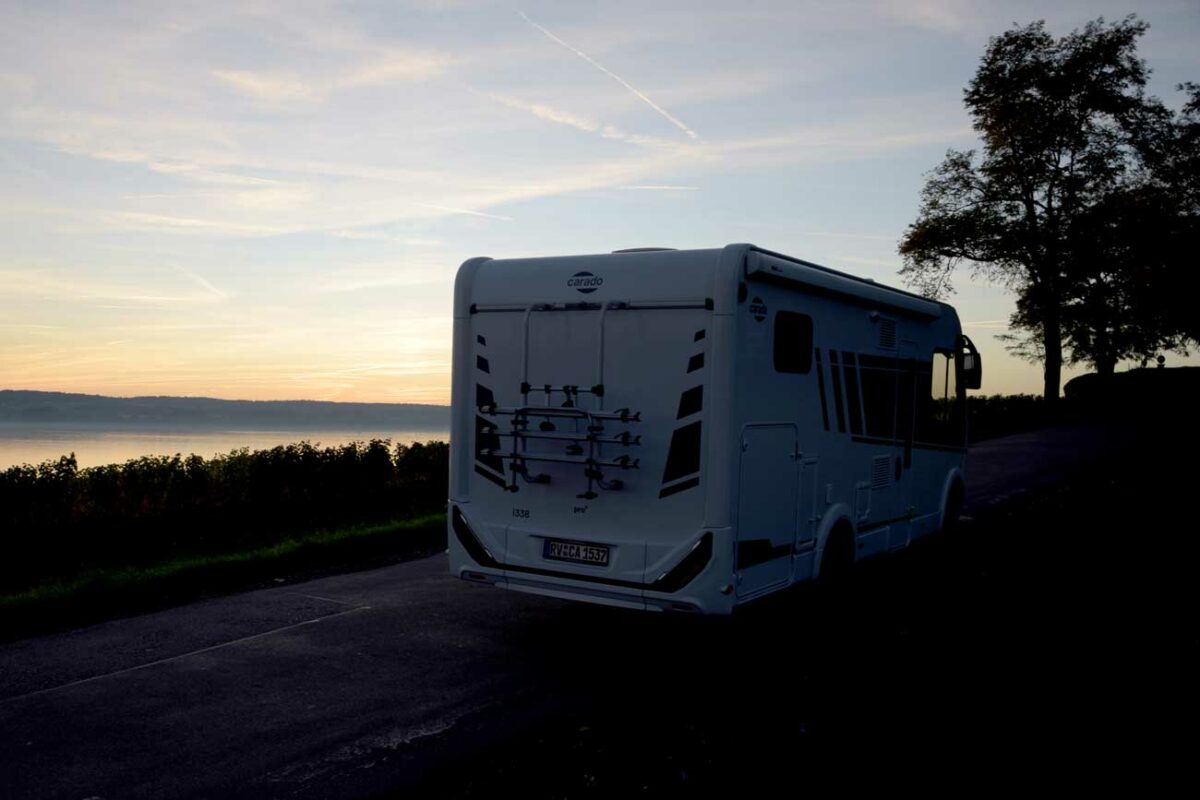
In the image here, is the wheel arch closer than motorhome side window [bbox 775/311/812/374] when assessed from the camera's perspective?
No

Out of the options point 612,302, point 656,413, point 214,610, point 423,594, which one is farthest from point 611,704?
point 214,610

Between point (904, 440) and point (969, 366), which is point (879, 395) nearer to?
point (904, 440)

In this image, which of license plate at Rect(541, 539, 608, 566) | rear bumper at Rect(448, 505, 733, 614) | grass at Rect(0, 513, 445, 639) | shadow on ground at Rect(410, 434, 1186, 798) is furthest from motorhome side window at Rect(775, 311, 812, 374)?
grass at Rect(0, 513, 445, 639)

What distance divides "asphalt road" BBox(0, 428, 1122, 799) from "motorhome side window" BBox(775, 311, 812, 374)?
7.89 ft

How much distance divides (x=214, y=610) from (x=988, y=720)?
22.0 feet

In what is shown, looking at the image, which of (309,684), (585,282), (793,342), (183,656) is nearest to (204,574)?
(183,656)

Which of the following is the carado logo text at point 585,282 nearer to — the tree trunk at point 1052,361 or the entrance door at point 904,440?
the entrance door at point 904,440

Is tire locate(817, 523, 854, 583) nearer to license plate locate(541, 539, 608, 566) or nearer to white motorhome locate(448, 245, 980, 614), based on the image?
white motorhome locate(448, 245, 980, 614)

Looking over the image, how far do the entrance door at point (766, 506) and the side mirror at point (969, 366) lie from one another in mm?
4794

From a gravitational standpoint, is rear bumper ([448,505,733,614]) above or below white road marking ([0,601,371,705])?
above

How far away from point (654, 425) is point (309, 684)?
3.07 m

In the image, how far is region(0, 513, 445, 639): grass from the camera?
30.2ft

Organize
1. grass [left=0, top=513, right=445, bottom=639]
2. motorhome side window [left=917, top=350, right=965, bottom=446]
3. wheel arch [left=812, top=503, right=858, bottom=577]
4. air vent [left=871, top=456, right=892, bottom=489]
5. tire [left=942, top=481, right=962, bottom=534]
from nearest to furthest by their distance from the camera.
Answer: wheel arch [left=812, top=503, right=858, bottom=577] → grass [left=0, top=513, right=445, bottom=639] → air vent [left=871, top=456, right=892, bottom=489] → motorhome side window [left=917, top=350, right=965, bottom=446] → tire [left=942, top=481, right=962, bottom=534]

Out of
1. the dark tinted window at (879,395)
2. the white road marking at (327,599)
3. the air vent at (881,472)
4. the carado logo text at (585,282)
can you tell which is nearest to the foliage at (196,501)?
the white road marking at (327,599)
